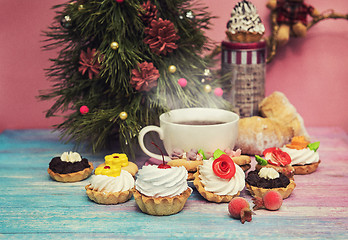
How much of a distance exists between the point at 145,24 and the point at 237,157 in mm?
352

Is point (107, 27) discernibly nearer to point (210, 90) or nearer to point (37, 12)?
point (210, 90)

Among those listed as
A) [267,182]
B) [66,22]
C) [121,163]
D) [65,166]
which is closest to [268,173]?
[267,182]

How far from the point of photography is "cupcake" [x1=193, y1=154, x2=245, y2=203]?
796mm

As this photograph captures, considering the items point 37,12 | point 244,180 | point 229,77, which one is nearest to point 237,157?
point 244,180

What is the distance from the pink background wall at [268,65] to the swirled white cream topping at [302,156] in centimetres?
44

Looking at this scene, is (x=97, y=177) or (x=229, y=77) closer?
(x=97, y=177)

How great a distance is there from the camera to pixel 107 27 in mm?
972

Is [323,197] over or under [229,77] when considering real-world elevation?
under

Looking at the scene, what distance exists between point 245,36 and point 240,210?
1.75 ft

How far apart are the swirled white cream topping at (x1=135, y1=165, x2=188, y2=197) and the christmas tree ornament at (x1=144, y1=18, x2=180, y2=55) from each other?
0.32 m

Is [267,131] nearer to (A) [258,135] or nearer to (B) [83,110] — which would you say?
(A) [258,135]

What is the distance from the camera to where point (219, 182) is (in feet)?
2.63

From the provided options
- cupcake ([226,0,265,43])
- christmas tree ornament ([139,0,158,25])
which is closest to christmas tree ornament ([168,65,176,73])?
christmas tree ornament ([139,0,158,25])

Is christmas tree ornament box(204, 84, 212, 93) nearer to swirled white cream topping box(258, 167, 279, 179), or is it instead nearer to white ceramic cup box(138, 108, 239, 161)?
white ceramic cup box(138, 108, 239, 161)
